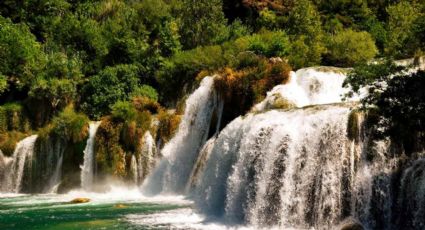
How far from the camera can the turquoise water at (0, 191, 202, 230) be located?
71.4ft

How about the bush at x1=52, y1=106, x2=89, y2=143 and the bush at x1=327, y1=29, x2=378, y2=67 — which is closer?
the bush at x1=52, y1=106, x2=89, y2=143

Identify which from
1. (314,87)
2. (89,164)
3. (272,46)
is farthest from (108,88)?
(314,87)

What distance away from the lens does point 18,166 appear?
37.4m

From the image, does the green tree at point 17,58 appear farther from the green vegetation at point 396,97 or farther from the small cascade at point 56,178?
the green vegetation at point 396,97

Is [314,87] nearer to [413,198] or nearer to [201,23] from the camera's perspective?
[413,198]

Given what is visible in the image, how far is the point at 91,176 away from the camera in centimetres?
3484

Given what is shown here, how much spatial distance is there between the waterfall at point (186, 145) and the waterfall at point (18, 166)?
965 cm

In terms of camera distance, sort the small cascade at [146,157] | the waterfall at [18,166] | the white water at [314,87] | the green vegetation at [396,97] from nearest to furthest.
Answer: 1. the green vegetation at [396,97]
2. the white water at [314,87]
3. the small cascade at [146,157]
4. the waterfall at [18,166]

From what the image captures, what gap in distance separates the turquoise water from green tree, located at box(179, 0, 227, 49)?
2209 centimetres

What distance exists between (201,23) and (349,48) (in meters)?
14.4

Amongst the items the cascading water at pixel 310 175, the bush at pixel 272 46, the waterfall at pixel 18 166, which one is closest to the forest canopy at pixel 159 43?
the bush at pixel 272 46

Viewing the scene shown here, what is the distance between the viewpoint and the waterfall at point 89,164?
114ft

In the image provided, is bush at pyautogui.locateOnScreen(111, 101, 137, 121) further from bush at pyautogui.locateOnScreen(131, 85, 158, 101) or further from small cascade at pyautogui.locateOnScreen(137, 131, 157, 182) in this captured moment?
bush at pyautogui.locateOnScreen(131, 85, 158, 101)

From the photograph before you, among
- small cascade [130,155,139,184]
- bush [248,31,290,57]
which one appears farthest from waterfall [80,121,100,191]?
bush [248,31,290,57]
